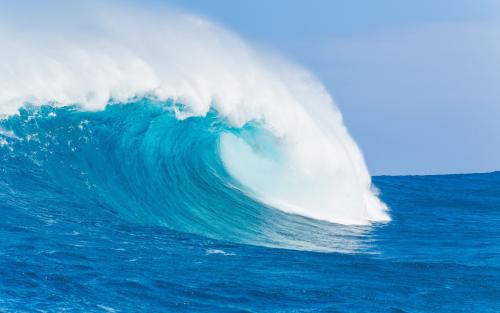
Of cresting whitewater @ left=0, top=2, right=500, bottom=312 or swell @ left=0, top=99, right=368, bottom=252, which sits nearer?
cresting whitewater @ left=0, top=2, right=500, bottom=312

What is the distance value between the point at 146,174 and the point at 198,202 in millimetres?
→ 1108

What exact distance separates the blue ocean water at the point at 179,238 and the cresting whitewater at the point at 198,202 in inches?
1.3

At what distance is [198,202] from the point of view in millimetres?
14195

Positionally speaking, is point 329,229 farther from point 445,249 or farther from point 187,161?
point 187,161

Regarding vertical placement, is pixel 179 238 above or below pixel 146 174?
below

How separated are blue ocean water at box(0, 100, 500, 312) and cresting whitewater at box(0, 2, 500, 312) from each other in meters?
0.03

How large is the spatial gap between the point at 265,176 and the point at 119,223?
203 inches

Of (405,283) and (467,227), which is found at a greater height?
(467,227)

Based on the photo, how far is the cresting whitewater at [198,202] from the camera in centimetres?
870

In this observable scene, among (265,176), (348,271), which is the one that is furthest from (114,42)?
(348,271)

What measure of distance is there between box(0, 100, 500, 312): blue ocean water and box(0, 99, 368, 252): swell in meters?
0.03

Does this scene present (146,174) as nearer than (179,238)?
No

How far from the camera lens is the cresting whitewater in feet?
28.6

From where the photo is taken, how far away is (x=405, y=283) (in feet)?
31.5
